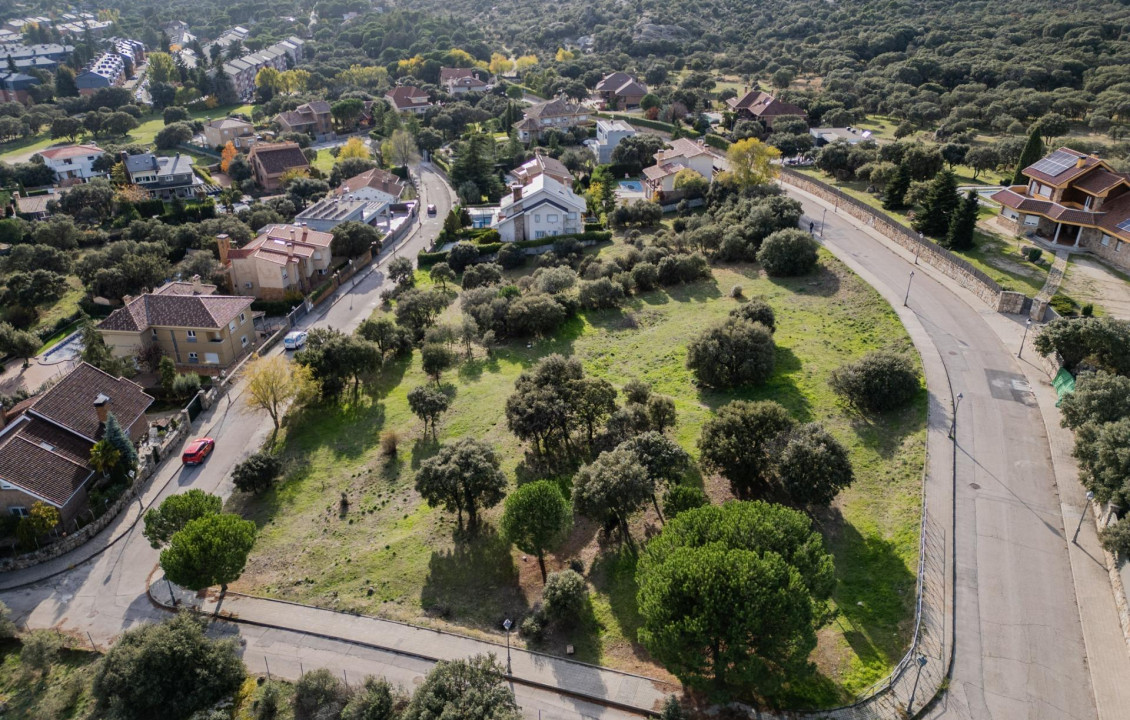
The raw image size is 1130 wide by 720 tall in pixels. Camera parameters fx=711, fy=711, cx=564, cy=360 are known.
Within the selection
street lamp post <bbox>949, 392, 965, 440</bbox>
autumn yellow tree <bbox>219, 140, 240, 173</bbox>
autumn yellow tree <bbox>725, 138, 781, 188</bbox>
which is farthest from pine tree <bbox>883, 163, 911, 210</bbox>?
autumn yellow tree <bbox>219, 140, 240, 173</bbox>

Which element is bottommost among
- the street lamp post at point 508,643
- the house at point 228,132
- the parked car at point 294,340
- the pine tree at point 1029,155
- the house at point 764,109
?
the parked car at point 294,340

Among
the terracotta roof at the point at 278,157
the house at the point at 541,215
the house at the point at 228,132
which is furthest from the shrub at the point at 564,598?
the house at the point at 228,132

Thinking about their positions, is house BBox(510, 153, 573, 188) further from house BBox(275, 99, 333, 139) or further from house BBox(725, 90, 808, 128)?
house BBox(275, 99, 333, 139)

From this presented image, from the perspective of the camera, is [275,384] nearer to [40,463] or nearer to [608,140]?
[40,463]

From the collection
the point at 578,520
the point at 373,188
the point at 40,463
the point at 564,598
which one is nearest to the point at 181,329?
the point at 40,463

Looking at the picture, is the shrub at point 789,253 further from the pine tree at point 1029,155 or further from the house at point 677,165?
the house at point 677,165
